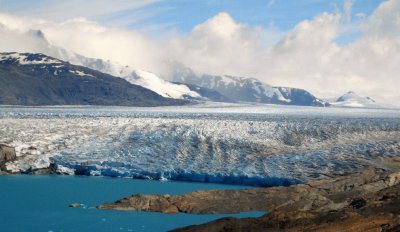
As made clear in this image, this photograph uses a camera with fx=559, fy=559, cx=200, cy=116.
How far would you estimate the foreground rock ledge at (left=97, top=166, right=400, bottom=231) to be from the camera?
1776 centimetres

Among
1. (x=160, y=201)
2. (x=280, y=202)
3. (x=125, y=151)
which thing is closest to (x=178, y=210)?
(x=160, y=201)

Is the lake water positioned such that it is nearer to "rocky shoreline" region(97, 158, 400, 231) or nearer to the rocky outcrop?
"rocky shoreline" region(97, 158, 400, 231)

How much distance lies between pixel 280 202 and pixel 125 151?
1592cm

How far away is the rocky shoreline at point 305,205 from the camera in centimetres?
1775

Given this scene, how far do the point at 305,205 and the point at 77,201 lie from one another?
10.9 metres

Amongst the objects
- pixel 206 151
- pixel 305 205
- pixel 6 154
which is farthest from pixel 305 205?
pixel 6 154

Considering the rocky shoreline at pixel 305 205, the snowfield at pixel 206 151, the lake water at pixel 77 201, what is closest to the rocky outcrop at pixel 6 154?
the snowfield at pixel 206 151

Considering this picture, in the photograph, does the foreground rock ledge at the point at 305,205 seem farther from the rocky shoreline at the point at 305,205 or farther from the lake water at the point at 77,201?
the lake water at the point at 77,201

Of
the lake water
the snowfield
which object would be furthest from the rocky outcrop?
the lake water

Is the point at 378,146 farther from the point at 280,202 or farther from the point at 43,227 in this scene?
the point at 43,227

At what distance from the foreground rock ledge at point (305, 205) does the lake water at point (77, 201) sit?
1.07m

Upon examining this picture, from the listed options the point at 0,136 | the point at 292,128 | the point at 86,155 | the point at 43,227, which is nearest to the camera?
the point at 43,227

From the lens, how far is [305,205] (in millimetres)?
23719

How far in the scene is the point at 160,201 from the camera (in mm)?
25391
